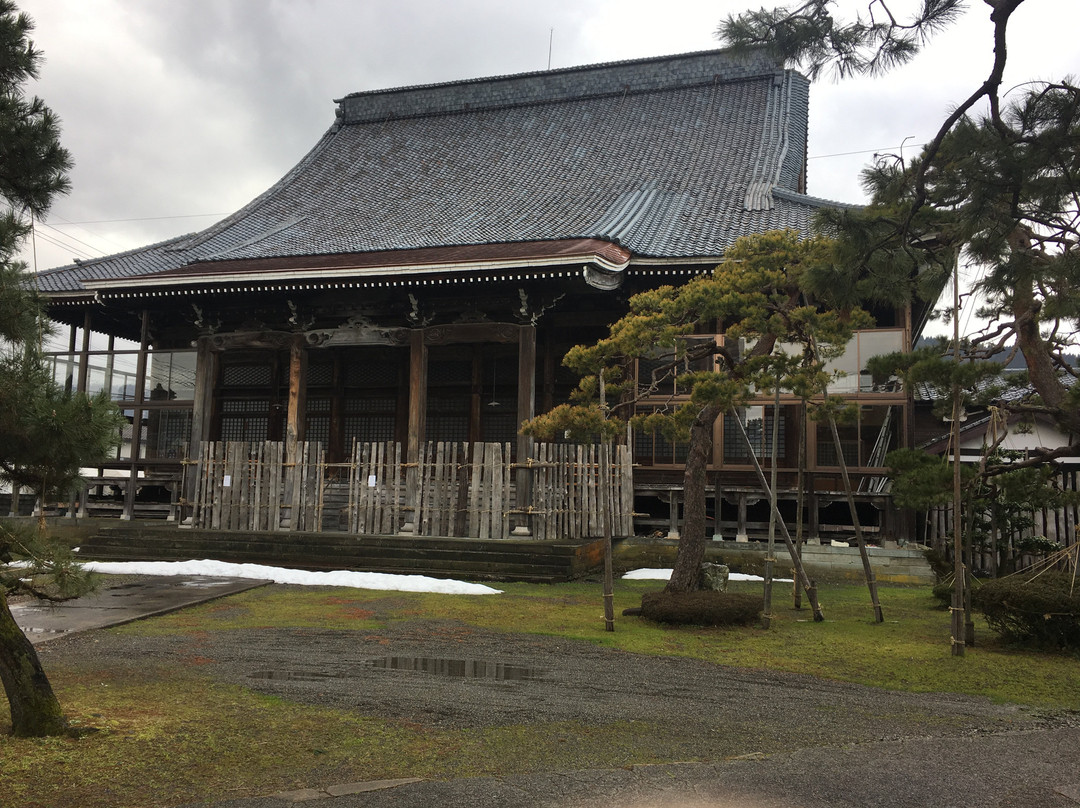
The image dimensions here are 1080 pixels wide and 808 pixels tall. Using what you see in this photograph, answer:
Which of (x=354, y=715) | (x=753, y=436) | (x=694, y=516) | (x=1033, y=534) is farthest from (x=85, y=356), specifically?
(x=1033, y=534)

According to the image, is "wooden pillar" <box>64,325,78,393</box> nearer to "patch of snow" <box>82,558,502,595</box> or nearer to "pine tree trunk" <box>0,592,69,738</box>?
"patch of snow" <box>82,558,502,595</box>

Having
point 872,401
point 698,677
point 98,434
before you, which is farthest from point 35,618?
point 872,401

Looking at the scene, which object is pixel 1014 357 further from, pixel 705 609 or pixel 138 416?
pixel 138 416

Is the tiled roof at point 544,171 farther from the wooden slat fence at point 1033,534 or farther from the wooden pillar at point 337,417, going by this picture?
the wooden slat fence at point 1033,534

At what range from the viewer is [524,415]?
14.0 metres

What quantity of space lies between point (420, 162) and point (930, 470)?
18125mm

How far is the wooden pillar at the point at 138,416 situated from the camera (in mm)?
15642

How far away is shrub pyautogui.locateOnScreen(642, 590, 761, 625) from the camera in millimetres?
8016

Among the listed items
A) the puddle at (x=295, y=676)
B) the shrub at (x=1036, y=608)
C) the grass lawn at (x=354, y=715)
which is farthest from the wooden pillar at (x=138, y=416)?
the shrub at (x=1036, y=608)

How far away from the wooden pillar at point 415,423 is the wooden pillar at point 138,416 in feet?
18.4

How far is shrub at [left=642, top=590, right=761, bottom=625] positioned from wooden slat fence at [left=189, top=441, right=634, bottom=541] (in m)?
3.85

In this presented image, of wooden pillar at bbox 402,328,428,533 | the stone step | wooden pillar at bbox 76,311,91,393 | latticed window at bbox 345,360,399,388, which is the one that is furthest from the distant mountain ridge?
wooden pillar at bbox 76,311,91,393

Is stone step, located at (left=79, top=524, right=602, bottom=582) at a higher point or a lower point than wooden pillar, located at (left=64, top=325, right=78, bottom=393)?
lower

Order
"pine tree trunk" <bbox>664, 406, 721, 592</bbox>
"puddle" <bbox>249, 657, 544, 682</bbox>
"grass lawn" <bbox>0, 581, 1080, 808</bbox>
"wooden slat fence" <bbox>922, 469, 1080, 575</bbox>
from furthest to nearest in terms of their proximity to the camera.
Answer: "wooden slat fence" <bbox>922, 469, 1080, 575</bbox> < "pine tree trunk" <bbox>664, 406, 721, 592</bbox> < "puddle" <bbox>249, 657, 544, 682</bbox> < "grass lawn" <bbox>0, 581, 1080, 808</bbox>
